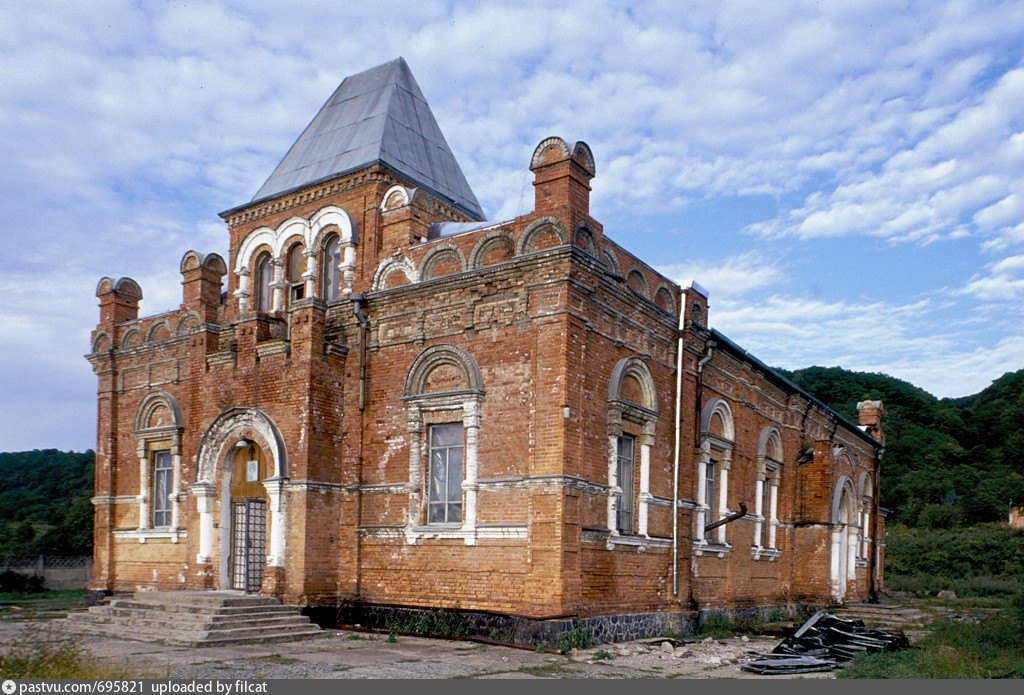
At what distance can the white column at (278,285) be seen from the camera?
1769 centimetres

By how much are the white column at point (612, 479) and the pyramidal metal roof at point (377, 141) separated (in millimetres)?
6535

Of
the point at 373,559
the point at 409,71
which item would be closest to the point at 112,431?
the point at 373,559


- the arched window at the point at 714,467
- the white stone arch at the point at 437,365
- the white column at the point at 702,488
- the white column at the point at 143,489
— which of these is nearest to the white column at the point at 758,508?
the arched window at the point at 714,467

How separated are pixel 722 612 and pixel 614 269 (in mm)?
7355

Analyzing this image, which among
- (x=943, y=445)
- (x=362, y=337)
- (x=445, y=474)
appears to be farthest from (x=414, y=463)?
(x=943, y=445)

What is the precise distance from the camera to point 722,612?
1750cm

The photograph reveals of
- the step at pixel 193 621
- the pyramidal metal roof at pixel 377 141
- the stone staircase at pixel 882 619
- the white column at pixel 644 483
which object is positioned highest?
the pyramidal metal roof at pixel 377 141

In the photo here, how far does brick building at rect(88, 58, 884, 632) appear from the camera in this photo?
13.4m

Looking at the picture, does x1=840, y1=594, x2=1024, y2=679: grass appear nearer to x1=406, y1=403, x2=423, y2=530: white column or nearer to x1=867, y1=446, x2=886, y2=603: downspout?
x1=406, y1=403, x2=423, y2=530: white column

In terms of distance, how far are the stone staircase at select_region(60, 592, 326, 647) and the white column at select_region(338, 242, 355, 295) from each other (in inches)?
218

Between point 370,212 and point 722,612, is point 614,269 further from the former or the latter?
point 722,612

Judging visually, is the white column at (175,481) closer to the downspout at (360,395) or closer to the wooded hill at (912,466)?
the downspout at (360,395)

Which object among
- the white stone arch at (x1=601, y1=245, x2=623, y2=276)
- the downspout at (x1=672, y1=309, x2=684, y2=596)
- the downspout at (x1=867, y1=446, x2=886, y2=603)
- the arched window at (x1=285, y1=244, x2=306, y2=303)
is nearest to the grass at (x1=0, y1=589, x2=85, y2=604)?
the arched window at (x1=285, y1=244, x2=306, y2=303)

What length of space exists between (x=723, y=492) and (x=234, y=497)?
9.45 meters
